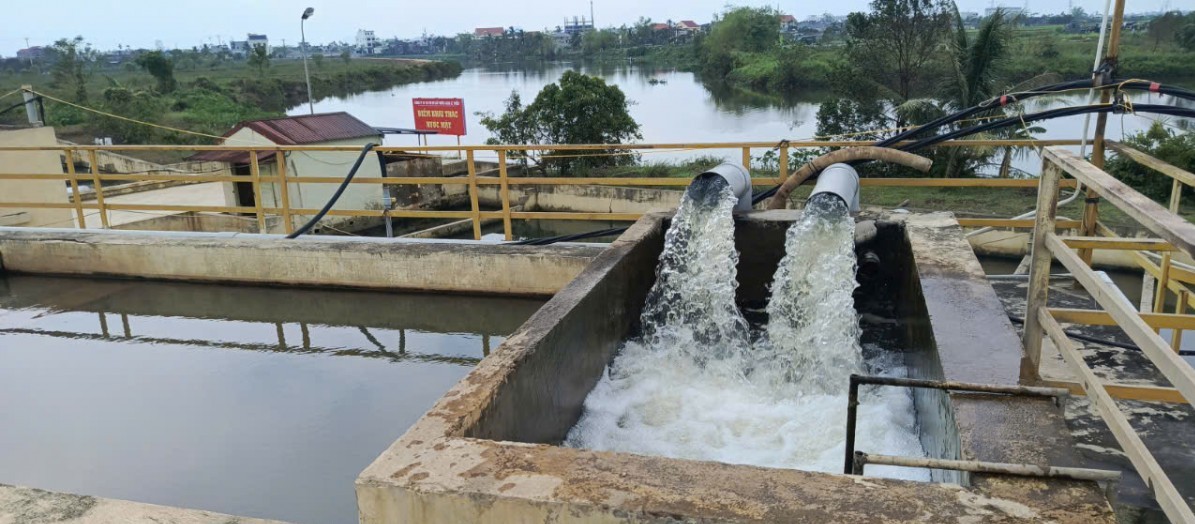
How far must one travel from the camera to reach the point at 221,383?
466cm

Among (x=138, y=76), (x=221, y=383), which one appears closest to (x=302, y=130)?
(x=221, y=383)

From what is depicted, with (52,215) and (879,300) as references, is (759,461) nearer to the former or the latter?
(879,300)

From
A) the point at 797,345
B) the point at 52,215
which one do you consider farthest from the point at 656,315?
the point at 52,215

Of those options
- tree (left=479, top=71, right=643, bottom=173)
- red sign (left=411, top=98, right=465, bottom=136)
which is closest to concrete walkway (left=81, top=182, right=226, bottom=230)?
red sign (left=411, top=98, right=465, bottom=136)

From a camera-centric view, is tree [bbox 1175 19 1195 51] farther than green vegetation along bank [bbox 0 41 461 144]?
Yes

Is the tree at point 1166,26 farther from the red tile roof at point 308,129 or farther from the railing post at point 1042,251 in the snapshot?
the railing post at point 1042,251

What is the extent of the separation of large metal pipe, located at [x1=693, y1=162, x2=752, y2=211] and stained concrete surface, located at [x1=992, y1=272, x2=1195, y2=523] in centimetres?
178

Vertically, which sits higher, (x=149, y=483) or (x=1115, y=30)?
(x=1115, y=30)

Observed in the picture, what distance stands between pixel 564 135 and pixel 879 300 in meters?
16.6

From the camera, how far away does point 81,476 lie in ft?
12.1

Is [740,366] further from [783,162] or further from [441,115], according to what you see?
[441,115]

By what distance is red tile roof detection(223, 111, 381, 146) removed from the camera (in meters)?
14.8

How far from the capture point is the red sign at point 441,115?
18.7m

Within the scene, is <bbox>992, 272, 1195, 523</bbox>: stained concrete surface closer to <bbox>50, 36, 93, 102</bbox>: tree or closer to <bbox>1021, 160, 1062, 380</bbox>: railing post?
<bbox>1021, 160, 1062, 380</bbox>: railing post
